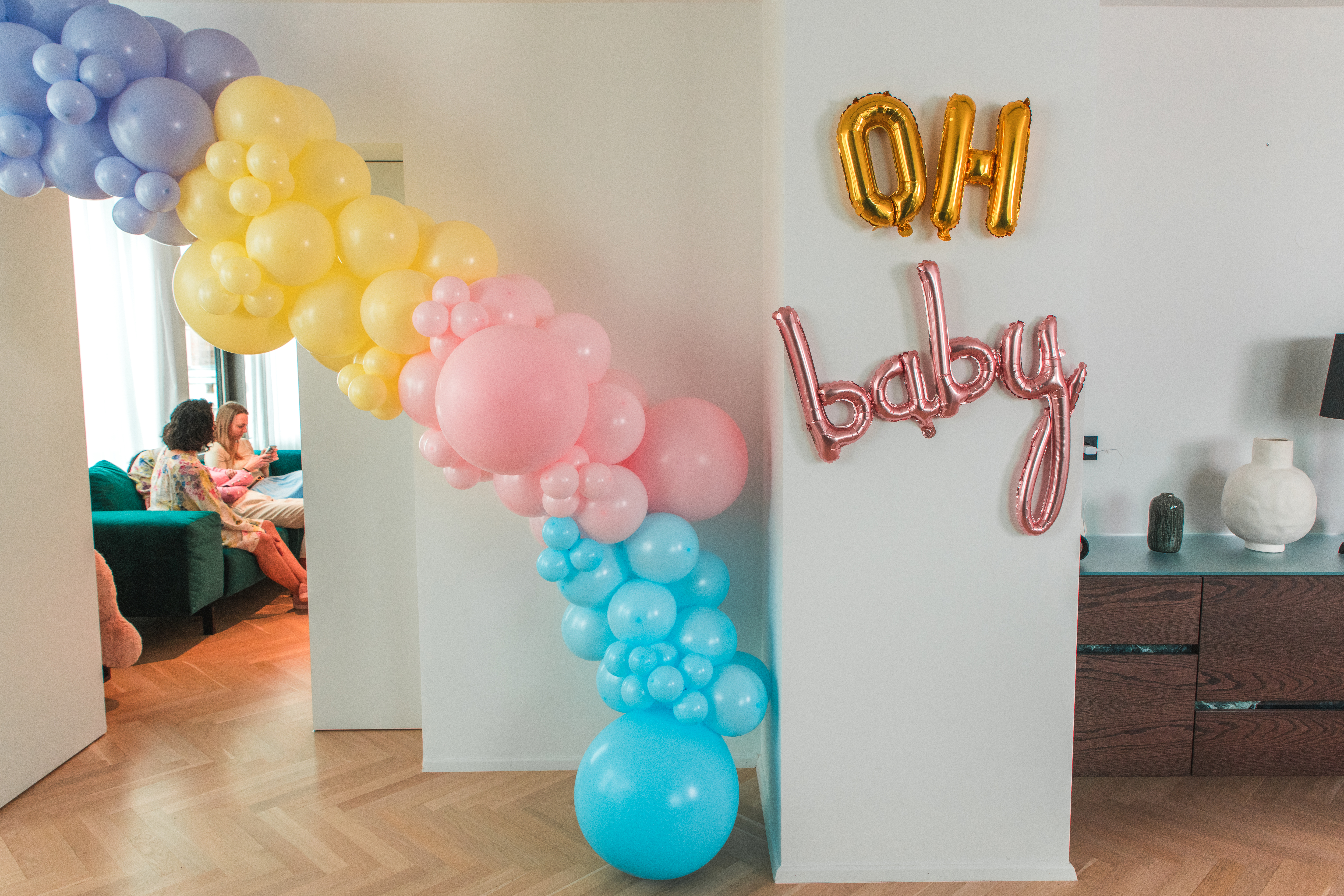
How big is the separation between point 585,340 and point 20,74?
134 cm

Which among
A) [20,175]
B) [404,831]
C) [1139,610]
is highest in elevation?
[20,175]

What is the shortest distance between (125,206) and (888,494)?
1941 mm

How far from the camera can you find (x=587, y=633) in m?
2.40

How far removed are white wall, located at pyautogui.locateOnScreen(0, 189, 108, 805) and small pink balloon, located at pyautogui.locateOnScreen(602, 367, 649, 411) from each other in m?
1.88

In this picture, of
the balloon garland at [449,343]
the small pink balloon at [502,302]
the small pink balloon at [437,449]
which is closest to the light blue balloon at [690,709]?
the balloon garland at [449,343]

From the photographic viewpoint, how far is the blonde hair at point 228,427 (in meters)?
5.26

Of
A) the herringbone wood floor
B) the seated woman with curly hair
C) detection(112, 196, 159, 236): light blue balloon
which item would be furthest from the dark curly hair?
detection(112, 196, 159, 236): light blue balloon

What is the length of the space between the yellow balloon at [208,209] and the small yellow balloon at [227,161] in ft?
0.09

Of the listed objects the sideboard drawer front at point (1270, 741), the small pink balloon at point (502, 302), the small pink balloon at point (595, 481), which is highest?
the small pink balloon at point (502, 302)

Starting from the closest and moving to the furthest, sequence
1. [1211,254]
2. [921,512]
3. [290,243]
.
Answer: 1. [290,243]
2. [921,512]
3. [1211,254]

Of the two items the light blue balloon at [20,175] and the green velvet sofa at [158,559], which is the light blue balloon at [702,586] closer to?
the light blue balloon at [20,175]

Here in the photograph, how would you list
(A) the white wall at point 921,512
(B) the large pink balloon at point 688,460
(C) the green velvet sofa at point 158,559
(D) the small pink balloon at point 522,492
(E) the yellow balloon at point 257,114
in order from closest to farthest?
(E) the yellow balloon at point 257,114 < (A) the white wall at point 921,512 < (D) the small pink balloon at point 522,492 < (B) the large pink balloon at point 688,460 < (C) the green velvet sofa at point 158,559

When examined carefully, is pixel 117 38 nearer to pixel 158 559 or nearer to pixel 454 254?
pixel 454 254

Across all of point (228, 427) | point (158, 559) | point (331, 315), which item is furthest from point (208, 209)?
point (228, 427)
